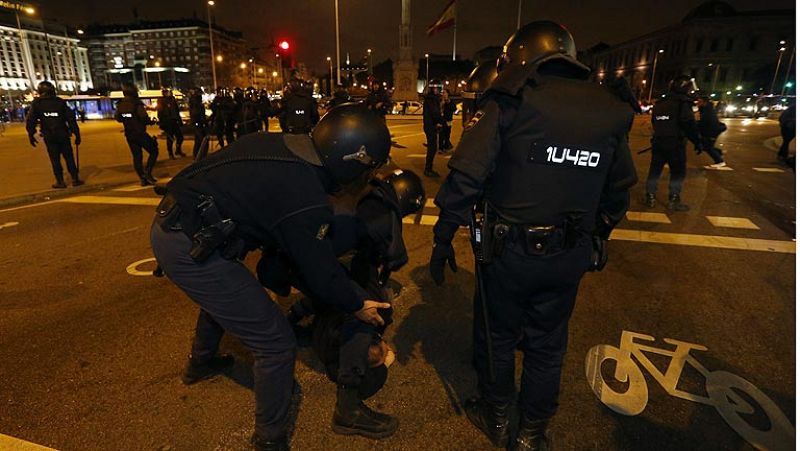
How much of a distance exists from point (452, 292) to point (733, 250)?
3586 mm

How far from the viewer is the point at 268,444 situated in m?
2.24

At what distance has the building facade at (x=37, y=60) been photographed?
303 ft

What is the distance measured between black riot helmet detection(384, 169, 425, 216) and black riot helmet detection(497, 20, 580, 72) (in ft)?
2.97

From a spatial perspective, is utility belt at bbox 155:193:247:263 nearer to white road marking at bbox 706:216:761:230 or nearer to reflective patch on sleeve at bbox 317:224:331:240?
reflective patch on sleeve at bbox 317:224:331:240

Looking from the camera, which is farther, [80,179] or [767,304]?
[80,179]

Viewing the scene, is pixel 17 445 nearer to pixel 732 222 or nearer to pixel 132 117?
pixel 732 222

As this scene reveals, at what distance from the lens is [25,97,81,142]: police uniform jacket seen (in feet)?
28.0

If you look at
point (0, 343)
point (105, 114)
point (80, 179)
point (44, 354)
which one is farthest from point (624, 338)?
point (105, 114)

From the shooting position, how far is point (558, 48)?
2.36 metres

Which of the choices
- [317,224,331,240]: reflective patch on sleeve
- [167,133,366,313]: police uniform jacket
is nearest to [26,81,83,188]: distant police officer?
[167,133,366,313]: police uniform jacket

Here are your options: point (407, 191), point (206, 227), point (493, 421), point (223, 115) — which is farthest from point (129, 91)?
point (493, 421)

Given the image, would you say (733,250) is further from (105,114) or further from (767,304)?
(105,114)

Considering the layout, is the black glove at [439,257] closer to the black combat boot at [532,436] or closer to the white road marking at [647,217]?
the black combat boot at [532,436]

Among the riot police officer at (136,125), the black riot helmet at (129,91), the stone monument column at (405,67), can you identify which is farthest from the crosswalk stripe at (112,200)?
the stone monument column at (405,67)
